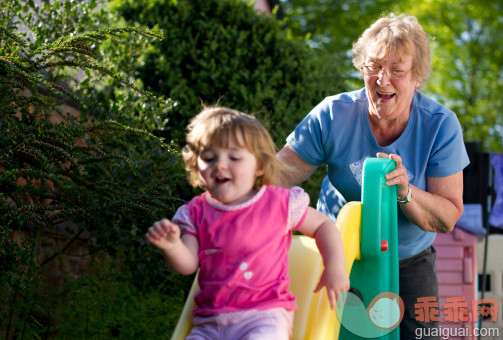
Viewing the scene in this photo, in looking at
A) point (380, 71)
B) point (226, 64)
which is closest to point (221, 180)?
point (380, 71)

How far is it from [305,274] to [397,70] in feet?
3.35

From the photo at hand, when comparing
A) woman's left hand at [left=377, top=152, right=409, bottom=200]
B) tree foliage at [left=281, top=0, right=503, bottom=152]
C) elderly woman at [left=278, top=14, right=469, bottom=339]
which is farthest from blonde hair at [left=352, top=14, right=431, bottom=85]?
tree foliage at [left=281, top=0, right=503, bottom=152]

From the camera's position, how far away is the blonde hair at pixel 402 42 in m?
2.83

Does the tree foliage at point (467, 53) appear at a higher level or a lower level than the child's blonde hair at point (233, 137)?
higher

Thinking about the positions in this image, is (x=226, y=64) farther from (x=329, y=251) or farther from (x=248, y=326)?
(x=248, y=326)

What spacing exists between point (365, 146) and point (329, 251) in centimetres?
99

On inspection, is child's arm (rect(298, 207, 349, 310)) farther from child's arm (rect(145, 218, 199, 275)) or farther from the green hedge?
the green hedge

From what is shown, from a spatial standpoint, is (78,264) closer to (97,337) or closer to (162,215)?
(97,337)

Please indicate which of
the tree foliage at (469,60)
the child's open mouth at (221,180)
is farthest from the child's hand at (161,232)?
the tree foliage at (469,60)

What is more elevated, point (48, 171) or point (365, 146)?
point (365, 146)

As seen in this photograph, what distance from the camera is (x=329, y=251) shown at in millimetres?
2031

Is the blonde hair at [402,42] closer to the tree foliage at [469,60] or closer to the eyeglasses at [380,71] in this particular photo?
the eyeglasses at [380,71]

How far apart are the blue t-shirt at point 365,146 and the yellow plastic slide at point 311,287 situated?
48 centimetres

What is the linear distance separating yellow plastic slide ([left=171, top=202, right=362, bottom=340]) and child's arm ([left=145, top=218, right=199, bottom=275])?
0.29 m
